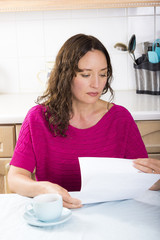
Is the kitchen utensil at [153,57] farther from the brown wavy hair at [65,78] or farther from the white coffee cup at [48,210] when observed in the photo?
the white coffee cup at [48,210]

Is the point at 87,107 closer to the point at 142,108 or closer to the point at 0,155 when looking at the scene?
the point at 142,108

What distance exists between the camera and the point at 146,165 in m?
1.00

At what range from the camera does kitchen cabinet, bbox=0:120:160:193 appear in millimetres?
1824

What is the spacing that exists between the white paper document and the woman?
0.34 m

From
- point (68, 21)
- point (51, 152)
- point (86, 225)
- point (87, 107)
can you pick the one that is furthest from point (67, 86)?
point (68, 21)

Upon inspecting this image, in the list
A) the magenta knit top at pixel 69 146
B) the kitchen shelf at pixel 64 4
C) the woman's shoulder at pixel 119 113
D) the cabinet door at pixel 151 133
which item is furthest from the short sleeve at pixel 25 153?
the kitchen shelf at pixel 64 4

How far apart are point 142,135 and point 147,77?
550 mm

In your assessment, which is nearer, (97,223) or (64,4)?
(97,223)

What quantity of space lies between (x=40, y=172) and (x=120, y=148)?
32cm

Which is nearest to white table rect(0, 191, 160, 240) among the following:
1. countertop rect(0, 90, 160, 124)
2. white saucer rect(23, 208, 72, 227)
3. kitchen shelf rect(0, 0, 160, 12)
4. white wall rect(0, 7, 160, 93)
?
white saucer rect(23, 208, 72, 227)

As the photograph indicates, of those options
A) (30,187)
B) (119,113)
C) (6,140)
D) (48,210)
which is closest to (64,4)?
(6,140)

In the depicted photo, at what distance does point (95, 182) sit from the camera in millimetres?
961

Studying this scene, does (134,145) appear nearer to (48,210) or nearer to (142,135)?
(142,135)

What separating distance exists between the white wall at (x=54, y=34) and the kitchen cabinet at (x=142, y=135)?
0.71m
